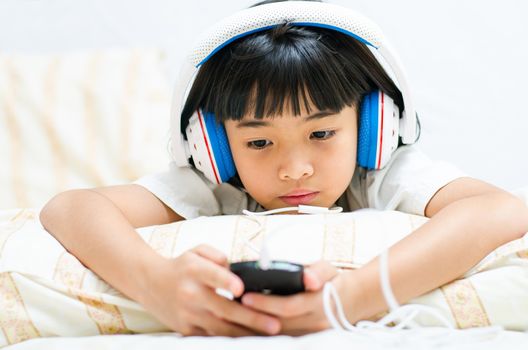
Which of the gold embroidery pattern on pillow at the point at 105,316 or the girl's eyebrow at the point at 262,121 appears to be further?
the girl's eyebrow at the point at 262,121

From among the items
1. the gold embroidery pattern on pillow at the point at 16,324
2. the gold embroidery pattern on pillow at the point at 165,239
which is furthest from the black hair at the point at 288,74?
the gold embroidery pattern on pillow at the point at 16,324

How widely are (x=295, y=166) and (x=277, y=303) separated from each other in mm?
381

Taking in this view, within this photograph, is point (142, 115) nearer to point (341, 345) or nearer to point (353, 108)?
point (353, 108)

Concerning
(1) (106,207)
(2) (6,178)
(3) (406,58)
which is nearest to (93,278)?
(1) (106,207)

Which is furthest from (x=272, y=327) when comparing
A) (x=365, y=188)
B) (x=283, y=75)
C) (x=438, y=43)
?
(x=438, y=43)

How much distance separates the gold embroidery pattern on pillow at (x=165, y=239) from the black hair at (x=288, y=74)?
25cm

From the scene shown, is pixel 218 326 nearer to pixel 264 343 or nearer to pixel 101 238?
pixel 264 343

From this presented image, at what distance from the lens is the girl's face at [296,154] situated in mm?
1205

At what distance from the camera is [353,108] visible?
1273 millimetres

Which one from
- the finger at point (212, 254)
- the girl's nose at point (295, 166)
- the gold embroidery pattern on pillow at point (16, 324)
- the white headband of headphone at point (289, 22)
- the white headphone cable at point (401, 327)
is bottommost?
the gold embroidery pattern on pillow at point (16, 324)

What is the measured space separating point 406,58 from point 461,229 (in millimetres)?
1156

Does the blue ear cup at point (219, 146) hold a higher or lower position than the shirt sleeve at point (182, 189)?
higher

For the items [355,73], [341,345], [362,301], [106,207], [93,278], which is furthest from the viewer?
[355,73]

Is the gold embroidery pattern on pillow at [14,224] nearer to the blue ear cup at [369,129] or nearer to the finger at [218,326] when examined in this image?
the finger at [218,326]
